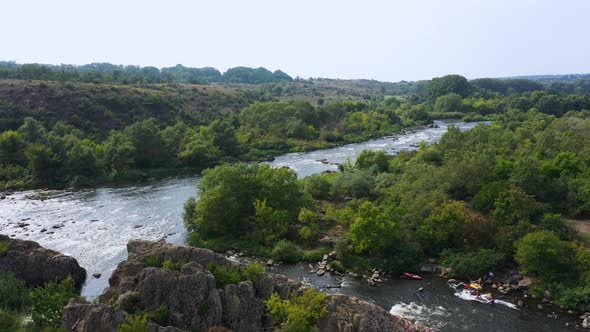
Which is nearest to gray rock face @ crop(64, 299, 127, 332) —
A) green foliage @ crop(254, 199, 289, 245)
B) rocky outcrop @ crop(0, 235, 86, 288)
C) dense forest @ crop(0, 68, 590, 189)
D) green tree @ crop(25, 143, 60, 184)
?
rocky outcrop @ crop(0, 235, 86, 288)

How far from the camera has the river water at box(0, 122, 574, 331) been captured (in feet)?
114

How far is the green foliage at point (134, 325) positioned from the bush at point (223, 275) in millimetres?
5416

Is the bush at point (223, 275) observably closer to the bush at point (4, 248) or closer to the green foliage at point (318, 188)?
the bush at point (4, 248)

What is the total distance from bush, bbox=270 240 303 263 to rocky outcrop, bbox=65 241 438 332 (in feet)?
49.3

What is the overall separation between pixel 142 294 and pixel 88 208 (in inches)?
1487

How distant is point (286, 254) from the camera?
149 feet

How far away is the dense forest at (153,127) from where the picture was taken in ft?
251

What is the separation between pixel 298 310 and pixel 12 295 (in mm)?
19902

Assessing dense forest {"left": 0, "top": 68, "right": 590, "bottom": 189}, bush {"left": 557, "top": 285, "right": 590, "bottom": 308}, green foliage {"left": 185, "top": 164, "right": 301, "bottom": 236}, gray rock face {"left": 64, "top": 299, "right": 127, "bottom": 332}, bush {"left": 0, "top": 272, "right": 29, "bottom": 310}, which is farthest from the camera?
dense forest {"left": 0, "top": 68, "right": 590, "bottom": 189}

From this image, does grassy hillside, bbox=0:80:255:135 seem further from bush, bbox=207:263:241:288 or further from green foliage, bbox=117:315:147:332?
green foliage, bbox=117:315:147:332

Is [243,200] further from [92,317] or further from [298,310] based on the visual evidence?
[92,317]

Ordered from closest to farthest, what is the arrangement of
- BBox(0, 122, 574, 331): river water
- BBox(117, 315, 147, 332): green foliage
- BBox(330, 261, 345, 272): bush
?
1. BBox(117, 315, 147, 332): green foliage
2. BBox(0, 122, 574, 331): river water
3. BBox(330, 261, 345, 272): bush

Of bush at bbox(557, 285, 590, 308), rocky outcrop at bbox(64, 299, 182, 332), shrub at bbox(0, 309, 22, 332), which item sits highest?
rocky outcrop at bbox(64, 299, 182, 332)

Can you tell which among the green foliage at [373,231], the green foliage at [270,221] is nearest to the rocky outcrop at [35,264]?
the green foliage at [270,221]
